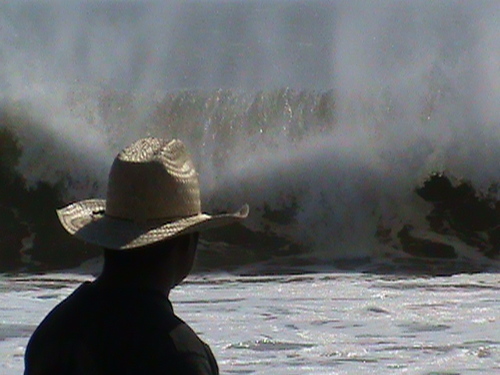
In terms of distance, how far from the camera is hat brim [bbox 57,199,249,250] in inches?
86.0

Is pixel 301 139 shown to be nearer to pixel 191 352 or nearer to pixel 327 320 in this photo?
pixel 327 320

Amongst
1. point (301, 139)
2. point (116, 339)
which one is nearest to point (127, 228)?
point (116, 339)

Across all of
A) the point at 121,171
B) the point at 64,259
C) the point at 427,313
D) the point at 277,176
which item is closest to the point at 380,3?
the point at 277,176

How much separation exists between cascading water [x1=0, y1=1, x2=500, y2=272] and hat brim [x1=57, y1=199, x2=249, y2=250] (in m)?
8.33

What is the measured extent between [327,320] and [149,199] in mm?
5123

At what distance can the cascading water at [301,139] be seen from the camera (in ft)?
39.5

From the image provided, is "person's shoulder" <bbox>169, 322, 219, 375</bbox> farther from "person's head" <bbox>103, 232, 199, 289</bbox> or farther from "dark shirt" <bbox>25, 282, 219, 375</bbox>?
"person's head" <bbox>103, 232, 199, 289</bbox>

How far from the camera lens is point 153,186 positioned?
225cm

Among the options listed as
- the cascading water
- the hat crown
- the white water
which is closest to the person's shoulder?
the hat crown

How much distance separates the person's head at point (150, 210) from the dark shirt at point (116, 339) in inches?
3.3

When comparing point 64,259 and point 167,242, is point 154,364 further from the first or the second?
point 64,259

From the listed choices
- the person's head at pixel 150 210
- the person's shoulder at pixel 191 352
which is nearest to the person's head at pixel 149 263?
the person's head at pixel 150 210

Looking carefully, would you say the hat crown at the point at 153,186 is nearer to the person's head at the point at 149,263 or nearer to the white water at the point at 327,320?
the person's head at the point at 149,263

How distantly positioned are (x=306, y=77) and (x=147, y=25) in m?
3.73
